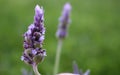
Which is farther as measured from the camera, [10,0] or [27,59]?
[10,0]

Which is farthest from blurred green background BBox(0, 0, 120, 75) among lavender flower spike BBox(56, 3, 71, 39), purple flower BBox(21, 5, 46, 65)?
purple flower BBox(21, 5, 46, 65)

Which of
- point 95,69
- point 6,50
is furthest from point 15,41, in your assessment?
point 95,69

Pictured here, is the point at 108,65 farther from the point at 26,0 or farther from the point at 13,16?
the point at 26,0

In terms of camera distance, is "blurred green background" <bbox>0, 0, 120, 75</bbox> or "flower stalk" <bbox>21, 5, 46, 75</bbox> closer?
"flower stalk" <bbox>21, 5, 46, 75</bbox>

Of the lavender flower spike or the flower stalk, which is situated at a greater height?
the lavender flower spike

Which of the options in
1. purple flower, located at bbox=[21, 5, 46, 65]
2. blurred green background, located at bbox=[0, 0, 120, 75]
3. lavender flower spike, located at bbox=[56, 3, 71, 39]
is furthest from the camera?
blurred green background, located at bbox=[0, 0, 120, 75]

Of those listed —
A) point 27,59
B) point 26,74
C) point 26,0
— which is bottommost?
point 27,59

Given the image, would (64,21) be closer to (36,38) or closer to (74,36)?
(36,38)

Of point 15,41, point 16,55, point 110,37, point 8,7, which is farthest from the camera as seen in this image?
point 8,7

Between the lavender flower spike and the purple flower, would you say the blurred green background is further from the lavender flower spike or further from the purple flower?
the purple flower
